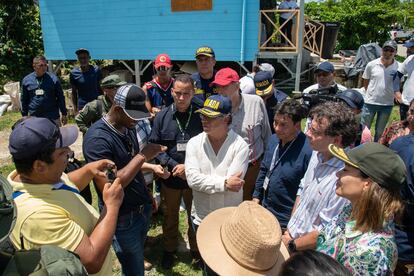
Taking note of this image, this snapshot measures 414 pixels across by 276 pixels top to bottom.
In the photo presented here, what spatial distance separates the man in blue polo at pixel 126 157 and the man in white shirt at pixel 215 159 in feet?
1.44

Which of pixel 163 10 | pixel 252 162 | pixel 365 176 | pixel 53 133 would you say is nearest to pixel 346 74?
pixel 163 10

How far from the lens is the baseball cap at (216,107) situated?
2.79 m

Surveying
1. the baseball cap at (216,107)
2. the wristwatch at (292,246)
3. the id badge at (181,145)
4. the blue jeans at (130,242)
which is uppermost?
the baseball cap at (216,107)

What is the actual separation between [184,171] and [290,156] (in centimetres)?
100

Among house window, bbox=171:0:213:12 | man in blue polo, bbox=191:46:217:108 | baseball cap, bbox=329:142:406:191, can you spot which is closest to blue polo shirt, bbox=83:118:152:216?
baseball cap, bbox=329:142:406:191

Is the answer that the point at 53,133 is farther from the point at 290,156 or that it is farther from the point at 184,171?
the point at 290,156

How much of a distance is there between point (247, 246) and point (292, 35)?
33.0 ft

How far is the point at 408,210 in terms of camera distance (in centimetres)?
238

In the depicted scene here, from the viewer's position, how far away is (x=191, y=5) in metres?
10.6

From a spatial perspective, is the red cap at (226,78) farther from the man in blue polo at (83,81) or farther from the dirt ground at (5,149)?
the dirt ground at (5,149)

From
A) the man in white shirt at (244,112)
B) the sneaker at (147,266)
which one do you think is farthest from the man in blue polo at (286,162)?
the sneaker at (147,266)

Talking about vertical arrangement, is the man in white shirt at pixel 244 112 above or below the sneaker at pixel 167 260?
above

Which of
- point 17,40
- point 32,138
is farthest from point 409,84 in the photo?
point 17,40

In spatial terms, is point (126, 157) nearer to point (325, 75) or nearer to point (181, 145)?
point (181, 145)
